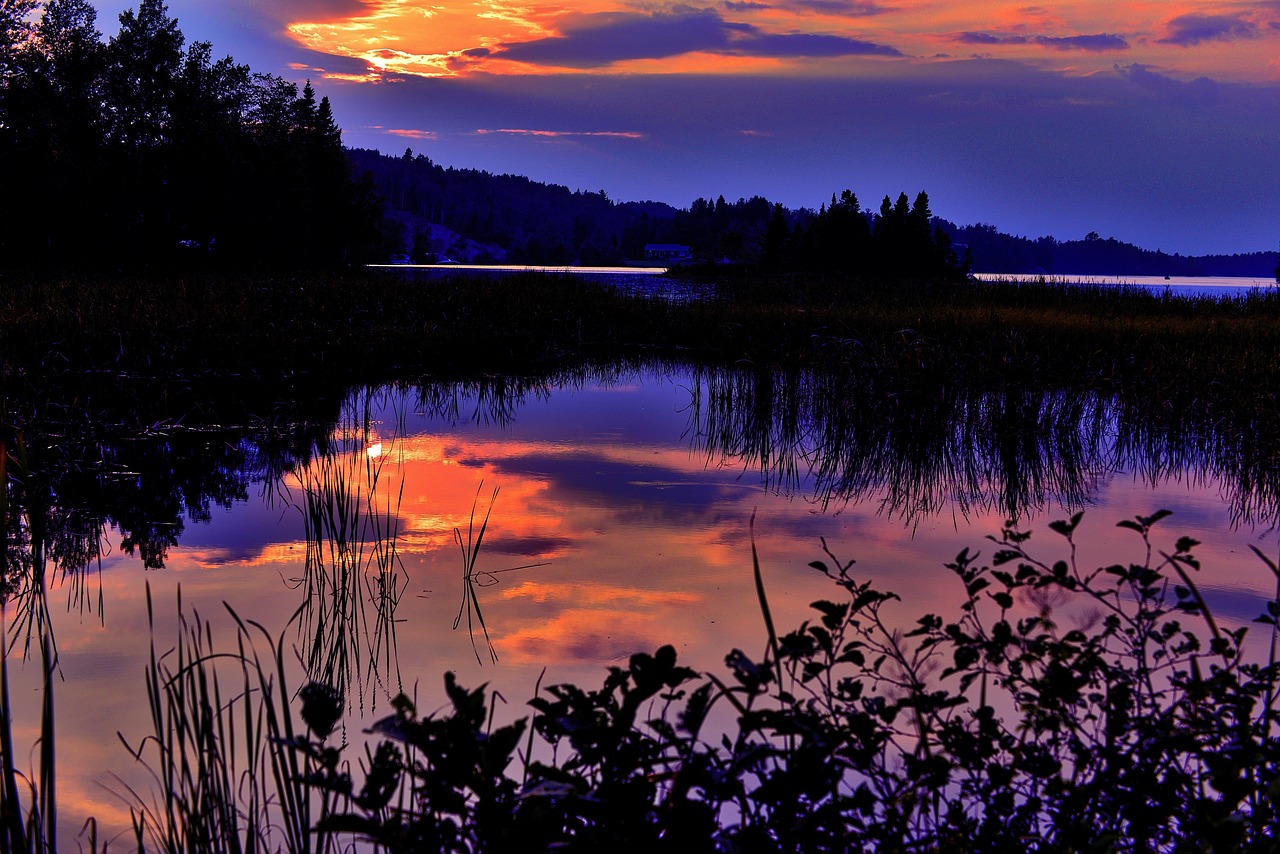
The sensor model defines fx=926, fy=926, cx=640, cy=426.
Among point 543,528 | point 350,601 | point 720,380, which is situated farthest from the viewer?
point 720,380

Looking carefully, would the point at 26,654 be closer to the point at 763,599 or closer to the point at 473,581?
the point at 473,581

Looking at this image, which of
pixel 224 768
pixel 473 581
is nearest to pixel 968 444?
pixel 473 581

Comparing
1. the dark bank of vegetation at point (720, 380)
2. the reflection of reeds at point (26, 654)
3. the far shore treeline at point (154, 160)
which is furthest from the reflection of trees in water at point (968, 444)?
the far shore treeline at point (154, 160)

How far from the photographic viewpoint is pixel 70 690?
3754mm

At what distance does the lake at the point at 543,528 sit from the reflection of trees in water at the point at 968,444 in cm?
4

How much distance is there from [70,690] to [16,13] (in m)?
46.1

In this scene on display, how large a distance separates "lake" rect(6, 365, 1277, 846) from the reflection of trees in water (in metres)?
0.04

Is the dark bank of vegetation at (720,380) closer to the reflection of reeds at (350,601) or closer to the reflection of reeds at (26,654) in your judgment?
the reflection of reeds at (26,654)

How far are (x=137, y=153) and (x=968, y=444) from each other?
4498cm

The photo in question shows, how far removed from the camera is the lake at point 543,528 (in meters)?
4.16

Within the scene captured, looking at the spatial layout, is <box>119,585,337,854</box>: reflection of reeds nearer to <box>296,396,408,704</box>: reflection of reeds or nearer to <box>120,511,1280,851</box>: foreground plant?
<box>120,511,1280,851</box>: foreground plant

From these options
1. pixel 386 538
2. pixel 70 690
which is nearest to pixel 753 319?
pixel 386 538

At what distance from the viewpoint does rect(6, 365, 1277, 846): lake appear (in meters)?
4.16

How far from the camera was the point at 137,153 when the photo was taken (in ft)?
141
